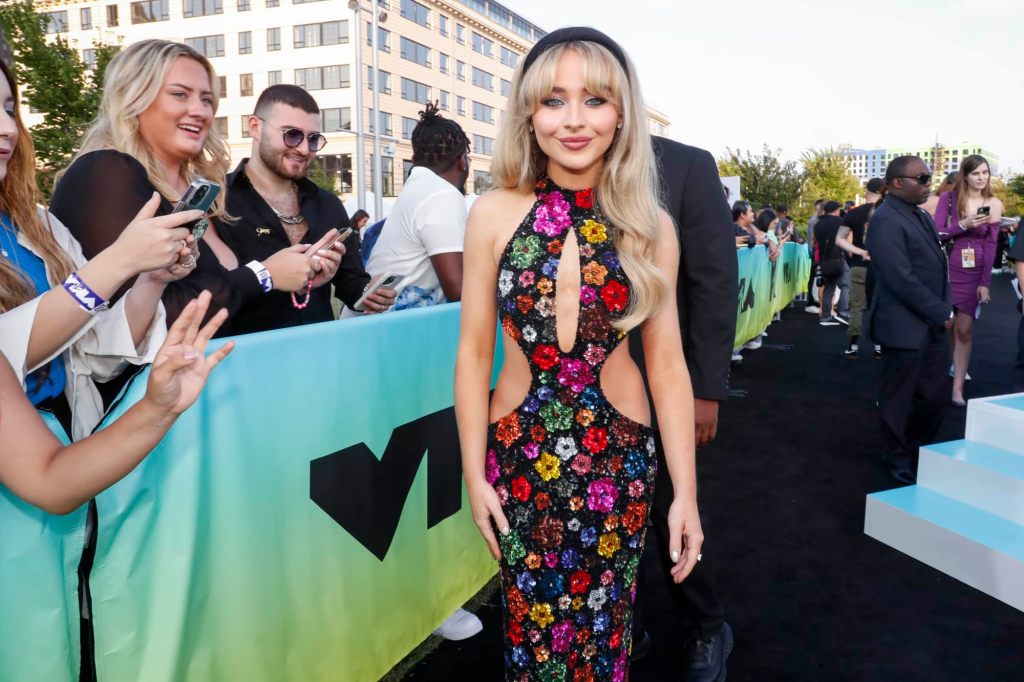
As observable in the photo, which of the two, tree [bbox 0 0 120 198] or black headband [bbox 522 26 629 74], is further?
tree [bbox 0 0 120 198]

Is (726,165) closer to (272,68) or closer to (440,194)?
(272,68)

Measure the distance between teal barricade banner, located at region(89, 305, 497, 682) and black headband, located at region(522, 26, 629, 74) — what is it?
103cm

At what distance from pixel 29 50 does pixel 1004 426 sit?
17.6 meters

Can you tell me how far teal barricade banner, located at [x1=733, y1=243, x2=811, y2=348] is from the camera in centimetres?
947

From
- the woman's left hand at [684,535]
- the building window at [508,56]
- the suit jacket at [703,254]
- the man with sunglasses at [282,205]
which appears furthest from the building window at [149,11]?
the woman's left hand at [684,535]

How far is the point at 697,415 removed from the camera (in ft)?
8.72

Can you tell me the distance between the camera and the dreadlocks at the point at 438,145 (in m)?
3.76

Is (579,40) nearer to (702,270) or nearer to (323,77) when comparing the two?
(702,270)

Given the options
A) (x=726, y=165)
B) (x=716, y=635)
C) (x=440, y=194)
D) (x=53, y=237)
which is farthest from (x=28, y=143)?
(x=726, y=165)

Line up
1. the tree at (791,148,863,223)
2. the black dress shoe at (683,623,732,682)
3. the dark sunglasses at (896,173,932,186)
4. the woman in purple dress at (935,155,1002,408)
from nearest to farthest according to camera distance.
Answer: the black dress shoe at (683,623,732,682) → the dark sunglasses at (896,173,932,186) → the woman in purple dress at (935,155,1002,408) → the tree at (791,148,863,223)

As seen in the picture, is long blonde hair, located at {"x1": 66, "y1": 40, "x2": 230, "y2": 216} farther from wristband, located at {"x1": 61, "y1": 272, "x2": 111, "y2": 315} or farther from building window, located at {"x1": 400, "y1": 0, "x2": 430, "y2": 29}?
building window, located at {"x1": 400, "y1": 0, "x2": 430, "y2": 29}

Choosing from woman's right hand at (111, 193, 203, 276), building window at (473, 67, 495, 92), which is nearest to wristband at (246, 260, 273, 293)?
woman's right hand at (111, 193, 203, 276)

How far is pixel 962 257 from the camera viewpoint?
22.5ft

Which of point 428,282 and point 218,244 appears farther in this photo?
point 428,282
